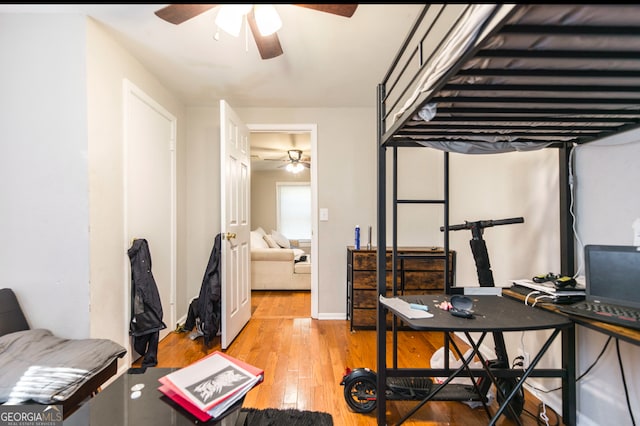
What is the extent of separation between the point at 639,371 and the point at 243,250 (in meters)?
2.81

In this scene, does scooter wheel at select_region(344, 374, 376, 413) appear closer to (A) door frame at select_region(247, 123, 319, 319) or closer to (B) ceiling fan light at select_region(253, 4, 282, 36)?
(A) door frame at select_region(247, 123, 319, 319)

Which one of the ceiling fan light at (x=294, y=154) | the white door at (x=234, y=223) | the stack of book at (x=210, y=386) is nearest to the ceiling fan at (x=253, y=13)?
the white door at (x=234, y=223)

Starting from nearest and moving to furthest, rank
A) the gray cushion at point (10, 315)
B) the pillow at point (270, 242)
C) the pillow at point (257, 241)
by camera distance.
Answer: the gray cushion at point (10, 315), the pillow at point (257, 241), the pillow at point (270, 242)

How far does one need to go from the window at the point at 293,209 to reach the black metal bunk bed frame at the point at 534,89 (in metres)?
5.32

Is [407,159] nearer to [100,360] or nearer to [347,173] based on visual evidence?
[347,173]

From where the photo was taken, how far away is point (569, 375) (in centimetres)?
153

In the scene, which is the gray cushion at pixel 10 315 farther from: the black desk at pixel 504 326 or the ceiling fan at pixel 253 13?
the black desk at pixel 504 326

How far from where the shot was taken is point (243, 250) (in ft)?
10.2

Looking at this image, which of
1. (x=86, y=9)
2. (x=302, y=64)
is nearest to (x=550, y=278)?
(x=302, y=64)

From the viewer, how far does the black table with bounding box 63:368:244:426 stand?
1.07 m

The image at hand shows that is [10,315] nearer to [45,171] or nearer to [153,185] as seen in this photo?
[45,171]

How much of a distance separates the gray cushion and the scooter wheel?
1.84 m

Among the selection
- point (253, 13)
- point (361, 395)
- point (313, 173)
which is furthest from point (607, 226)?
point (313, 173)

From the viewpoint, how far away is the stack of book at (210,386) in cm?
105
